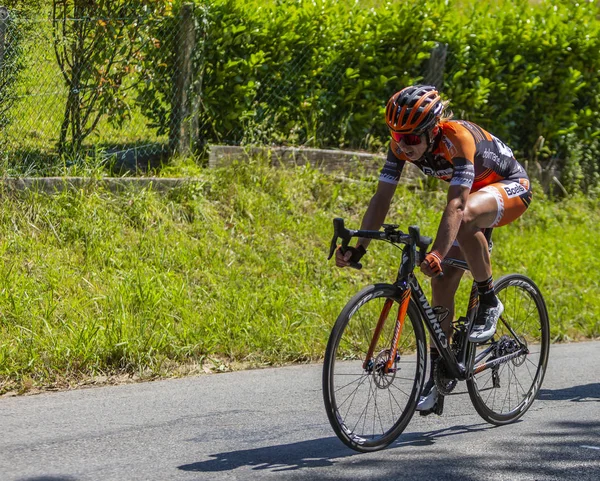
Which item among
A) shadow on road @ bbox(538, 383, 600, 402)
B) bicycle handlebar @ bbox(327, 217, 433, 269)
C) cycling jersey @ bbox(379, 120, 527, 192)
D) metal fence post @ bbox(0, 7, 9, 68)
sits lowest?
shadow on road @ bbox(538, 383, 600, 402)

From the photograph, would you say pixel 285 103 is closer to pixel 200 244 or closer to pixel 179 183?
pixel 179 183

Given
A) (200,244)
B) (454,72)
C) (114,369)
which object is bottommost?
(114,369)

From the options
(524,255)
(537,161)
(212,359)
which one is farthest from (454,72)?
(212,359)

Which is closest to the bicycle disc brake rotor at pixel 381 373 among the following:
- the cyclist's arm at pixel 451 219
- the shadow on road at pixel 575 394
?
the cyclist's arm at pixel 451 219

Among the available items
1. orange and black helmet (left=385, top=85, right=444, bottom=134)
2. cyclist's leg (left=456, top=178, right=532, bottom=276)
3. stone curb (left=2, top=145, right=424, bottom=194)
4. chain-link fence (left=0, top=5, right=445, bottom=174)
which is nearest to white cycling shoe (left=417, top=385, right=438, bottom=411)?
cyclist's leg (left=456, top=178, right=532, bottom=276)

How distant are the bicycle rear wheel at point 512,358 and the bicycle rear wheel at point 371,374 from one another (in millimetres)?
577

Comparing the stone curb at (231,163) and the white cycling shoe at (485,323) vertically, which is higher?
the stone curb at (231,163)

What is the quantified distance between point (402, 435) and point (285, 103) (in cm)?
556

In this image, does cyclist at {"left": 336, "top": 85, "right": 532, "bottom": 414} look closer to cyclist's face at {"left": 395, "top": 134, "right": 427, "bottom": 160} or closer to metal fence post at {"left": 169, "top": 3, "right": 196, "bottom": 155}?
cyclist's face at {"left": 395, "top": 134, "right": 427, "bottom": 160}

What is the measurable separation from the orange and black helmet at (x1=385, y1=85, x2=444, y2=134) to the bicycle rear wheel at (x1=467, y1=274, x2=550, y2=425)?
51.3 inches

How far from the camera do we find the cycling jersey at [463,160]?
5141 millimetres

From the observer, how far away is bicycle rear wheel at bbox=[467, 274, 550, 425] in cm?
577

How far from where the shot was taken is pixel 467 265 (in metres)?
5.55

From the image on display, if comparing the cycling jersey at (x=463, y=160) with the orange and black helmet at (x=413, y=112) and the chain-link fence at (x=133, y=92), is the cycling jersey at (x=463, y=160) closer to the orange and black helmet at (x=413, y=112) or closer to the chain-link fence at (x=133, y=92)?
the orange and black helmet at (x=413, y=112)
